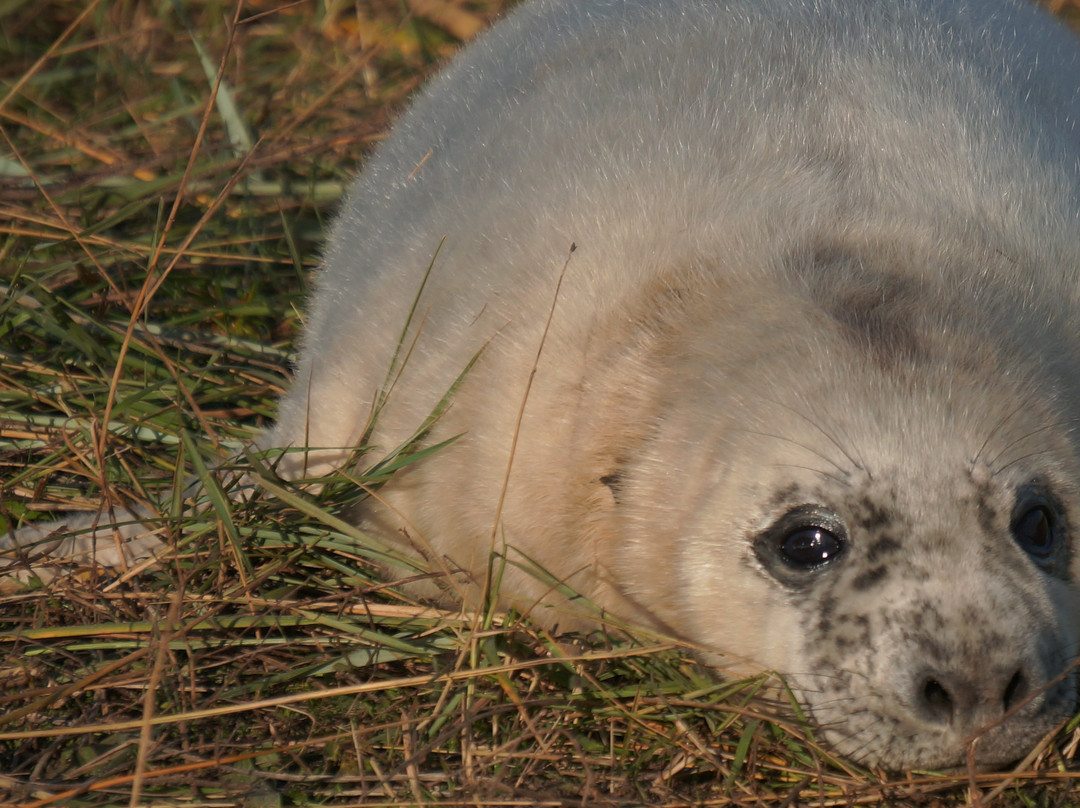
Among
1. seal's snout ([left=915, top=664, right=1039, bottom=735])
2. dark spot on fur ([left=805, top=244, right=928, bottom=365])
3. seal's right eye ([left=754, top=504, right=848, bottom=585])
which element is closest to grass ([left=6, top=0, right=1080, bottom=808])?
seal's snout ([left=915, top=664, right=1039, bottom=735])

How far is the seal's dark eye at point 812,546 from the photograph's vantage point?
210 centimetres

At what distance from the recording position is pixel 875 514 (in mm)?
2049

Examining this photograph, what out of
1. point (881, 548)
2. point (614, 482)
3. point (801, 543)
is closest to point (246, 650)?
point (614, 482)

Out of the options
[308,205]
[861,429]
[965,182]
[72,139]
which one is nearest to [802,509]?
[861,429]

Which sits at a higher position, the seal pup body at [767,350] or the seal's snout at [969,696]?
the seal pup body at [767,350]

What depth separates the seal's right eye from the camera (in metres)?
2.09

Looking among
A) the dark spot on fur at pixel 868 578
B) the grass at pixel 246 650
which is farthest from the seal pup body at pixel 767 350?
the grass at pixel 246 650

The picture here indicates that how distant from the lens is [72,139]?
4359 millimetres

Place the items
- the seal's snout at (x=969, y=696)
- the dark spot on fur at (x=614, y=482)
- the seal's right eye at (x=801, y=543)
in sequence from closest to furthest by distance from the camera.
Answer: the seal's snout at (x=969, y=696)
the seal's right eye at (x=801, y=543)
the dark spot on fur at (x=614, y=482)

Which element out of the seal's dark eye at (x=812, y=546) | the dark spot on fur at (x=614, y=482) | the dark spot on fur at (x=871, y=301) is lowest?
the seal's dark eye at (x=812, y=546)

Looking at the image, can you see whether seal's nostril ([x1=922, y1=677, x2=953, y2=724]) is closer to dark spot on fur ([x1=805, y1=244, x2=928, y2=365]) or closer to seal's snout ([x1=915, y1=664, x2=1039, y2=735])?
seal's snout ([x1=915, y1=664, x2=1039, y2=735])

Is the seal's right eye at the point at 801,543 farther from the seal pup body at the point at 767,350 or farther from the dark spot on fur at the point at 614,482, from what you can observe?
the dark spot on fur at the point at 614,482

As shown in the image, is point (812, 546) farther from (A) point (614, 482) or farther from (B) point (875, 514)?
(A) point (614, 482)

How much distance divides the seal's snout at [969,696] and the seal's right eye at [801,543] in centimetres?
24
